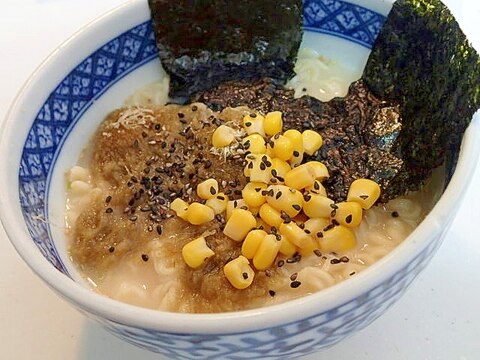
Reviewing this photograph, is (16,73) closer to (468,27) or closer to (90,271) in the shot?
(90,271)

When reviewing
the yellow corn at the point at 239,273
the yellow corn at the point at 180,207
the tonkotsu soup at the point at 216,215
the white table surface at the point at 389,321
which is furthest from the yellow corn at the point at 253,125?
the white table surface at the point at 389,321

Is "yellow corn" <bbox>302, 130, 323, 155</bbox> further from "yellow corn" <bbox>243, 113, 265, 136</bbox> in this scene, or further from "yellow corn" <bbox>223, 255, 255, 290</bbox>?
"yellow corn" <bbox>223, 255, 255, 290</bbox>

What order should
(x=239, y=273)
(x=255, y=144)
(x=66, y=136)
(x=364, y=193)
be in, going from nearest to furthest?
1. (x=239, y=273)
2. (x=364, y=193)
3. (x=255, y=144)
4. (x=66, y=136)

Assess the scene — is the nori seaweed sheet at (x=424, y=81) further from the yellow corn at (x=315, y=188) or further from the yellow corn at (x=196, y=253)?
the yellow corn at (x=196, y=253)

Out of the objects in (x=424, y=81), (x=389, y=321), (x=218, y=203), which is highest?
(x=424, y=81)

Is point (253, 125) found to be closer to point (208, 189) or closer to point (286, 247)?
point (208, 189)

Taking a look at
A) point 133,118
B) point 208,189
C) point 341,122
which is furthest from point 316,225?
point 133,118
